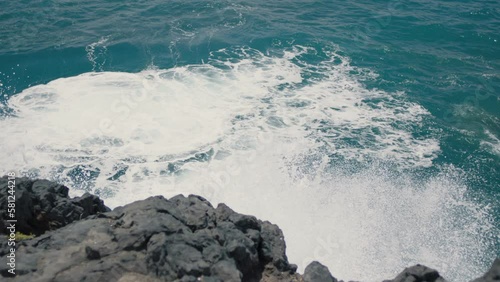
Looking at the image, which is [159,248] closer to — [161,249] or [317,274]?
[161,249]

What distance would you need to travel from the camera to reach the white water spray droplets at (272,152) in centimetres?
2241

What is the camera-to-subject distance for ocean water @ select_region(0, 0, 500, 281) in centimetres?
2339

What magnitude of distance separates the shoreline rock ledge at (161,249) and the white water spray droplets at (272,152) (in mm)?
6955

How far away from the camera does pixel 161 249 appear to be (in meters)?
12.1

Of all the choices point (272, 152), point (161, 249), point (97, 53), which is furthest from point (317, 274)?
point (97, 53)

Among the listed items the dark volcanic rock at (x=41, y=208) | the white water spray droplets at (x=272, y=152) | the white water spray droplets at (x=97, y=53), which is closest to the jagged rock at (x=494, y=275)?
the white water spray droplets at (x=272, y=152)

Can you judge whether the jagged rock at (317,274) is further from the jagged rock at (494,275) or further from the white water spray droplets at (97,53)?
the white water spray droplets at (97,53)

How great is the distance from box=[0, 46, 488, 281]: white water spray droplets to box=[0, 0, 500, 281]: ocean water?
0.11 m

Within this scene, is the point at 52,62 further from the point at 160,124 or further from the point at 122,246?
the point at 122,246

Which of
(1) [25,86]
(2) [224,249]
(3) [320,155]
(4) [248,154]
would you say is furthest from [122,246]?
(1) [25,86]

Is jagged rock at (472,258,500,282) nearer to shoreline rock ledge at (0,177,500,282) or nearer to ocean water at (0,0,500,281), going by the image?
shoreline rock ledge at (0,177,500,282)

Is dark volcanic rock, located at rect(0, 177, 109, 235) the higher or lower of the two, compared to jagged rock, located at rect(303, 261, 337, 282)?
higher

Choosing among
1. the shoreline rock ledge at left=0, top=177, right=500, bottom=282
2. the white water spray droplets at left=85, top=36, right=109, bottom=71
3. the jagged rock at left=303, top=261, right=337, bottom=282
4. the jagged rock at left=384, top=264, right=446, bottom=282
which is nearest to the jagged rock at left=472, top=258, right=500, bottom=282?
the shoreline rock ledge at left=0, top=177, right=500, bottom=282

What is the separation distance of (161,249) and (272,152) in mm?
16114
